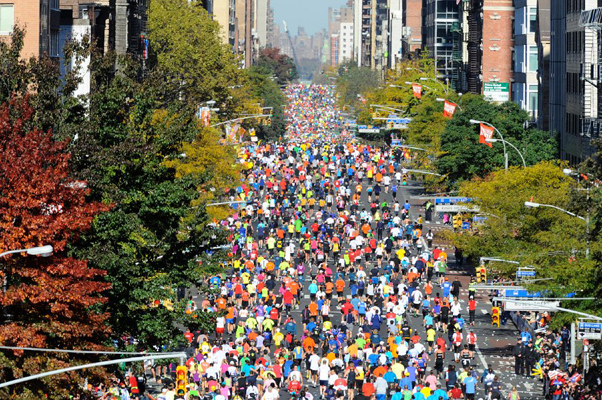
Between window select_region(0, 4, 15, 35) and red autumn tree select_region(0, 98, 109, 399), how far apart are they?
2718 cm

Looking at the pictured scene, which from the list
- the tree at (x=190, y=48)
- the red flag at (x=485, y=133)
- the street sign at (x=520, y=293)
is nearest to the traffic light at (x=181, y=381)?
the street sign at (x=520, y=293)

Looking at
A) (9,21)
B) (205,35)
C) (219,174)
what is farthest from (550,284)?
(205,35)

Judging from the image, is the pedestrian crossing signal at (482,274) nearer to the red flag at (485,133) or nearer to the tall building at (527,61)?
the red flag at (485,133)

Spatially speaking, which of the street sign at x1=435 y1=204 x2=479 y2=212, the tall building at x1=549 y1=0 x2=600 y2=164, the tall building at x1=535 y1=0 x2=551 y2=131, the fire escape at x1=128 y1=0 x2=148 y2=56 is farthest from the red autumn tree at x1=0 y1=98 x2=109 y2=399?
the tall building at x1=535 y1=0 x2=551 y2=131

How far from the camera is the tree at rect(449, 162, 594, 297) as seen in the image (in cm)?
4350

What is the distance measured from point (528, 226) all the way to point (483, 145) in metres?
25.8

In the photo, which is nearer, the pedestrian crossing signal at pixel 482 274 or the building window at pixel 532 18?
the pedestrian crossing signal at pixel 482 274

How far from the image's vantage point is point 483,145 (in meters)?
77.6

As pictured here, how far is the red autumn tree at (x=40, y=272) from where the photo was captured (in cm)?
2745

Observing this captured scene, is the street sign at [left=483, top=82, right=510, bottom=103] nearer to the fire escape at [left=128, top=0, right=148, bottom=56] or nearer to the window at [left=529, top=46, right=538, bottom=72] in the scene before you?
the window at [left=529, top=46, right=538, bottom=72]

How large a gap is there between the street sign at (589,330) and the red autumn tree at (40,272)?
34.5 feet

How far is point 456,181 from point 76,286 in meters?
51.6

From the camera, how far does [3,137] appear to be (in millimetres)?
A: 29094

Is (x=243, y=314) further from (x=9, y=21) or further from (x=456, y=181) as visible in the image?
(x=456, y=181)
